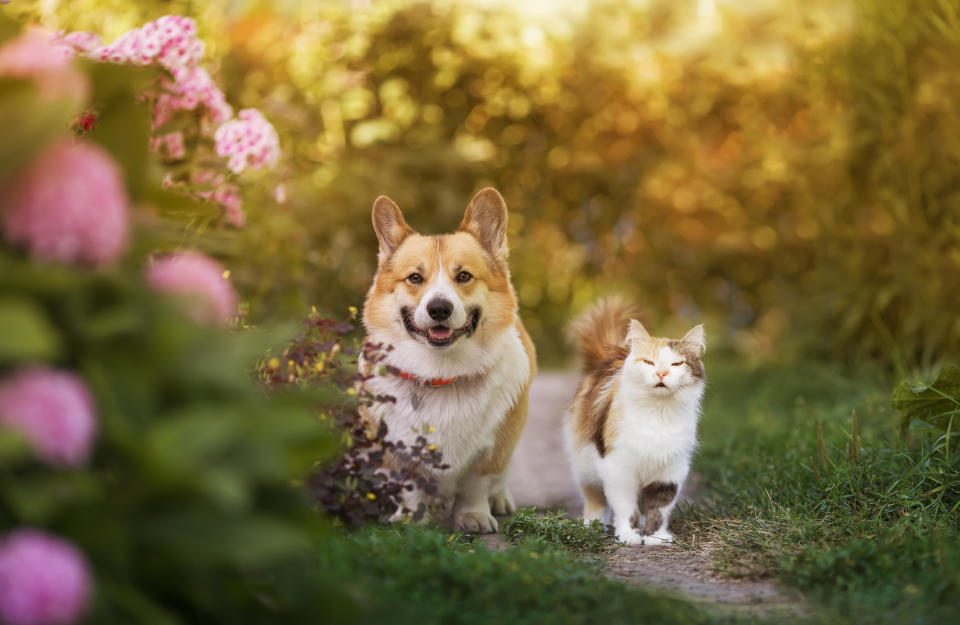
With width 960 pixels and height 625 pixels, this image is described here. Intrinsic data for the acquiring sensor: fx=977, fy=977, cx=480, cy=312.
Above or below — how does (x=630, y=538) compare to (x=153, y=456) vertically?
below

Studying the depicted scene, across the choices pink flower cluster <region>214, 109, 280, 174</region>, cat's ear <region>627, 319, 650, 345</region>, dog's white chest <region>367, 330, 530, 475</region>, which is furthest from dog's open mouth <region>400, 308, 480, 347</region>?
pink flower cluster <region>214, 109, 280, 174</region>

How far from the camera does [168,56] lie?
3734mm

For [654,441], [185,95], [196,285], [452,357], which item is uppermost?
[185,95]

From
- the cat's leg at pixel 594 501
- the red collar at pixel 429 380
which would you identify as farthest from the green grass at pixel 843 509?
the red collar at pixel 429 380

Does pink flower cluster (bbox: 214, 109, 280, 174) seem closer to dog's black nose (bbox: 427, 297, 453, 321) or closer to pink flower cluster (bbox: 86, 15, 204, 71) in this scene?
pink flower cluster (bbox: 86, 15, 204, 71)

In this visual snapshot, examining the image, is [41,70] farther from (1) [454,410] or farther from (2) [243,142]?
(2) [243,142]

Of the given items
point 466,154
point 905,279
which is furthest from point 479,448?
point 466,154

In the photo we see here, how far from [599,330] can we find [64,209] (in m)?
2.66

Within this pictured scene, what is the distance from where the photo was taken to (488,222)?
3.73 m

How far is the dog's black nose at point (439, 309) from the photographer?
10.8 feet

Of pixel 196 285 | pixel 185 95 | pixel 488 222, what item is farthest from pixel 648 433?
pixel 185 95

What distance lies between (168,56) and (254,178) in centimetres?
95

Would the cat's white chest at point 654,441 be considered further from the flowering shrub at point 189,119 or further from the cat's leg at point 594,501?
the flowering shrub at point 189,119

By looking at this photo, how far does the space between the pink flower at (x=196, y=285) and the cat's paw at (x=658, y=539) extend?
1863mm
